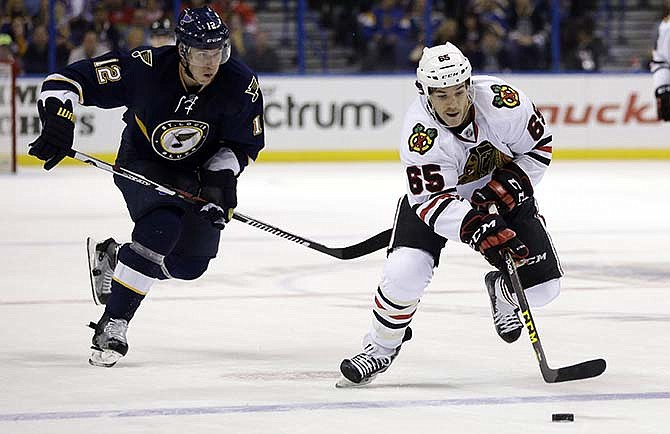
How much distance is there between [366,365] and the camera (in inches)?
150

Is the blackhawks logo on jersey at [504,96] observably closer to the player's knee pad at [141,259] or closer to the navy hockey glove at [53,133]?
the player's knee pad at [141,259]

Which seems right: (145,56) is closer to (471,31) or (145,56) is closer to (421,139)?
(421,139)

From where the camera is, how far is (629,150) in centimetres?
1288

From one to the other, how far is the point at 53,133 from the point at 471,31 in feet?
30.3

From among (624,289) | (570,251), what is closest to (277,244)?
(570,251)

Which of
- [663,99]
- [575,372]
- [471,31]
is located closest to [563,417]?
[575,372]

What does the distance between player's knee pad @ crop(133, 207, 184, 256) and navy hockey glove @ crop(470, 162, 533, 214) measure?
87 cm

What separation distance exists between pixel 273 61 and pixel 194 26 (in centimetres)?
857

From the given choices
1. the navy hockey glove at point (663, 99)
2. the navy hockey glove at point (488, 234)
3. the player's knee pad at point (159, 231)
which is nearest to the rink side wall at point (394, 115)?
the navy hockey glove at point (663, 99)

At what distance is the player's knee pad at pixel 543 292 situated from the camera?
162 inches

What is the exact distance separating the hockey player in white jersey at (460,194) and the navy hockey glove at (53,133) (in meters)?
0.96

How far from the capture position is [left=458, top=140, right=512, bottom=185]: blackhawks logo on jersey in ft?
13.0

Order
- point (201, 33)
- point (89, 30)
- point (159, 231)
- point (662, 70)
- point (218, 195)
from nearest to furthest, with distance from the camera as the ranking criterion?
1. point (201, 33)
2. point (159, 231)
3. point (218, 195)
4. point (662, 70)
5. point (89, 30)

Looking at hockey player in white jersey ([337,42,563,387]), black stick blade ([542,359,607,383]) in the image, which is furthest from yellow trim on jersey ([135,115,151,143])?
black stick blade ([542,359,607,383])
